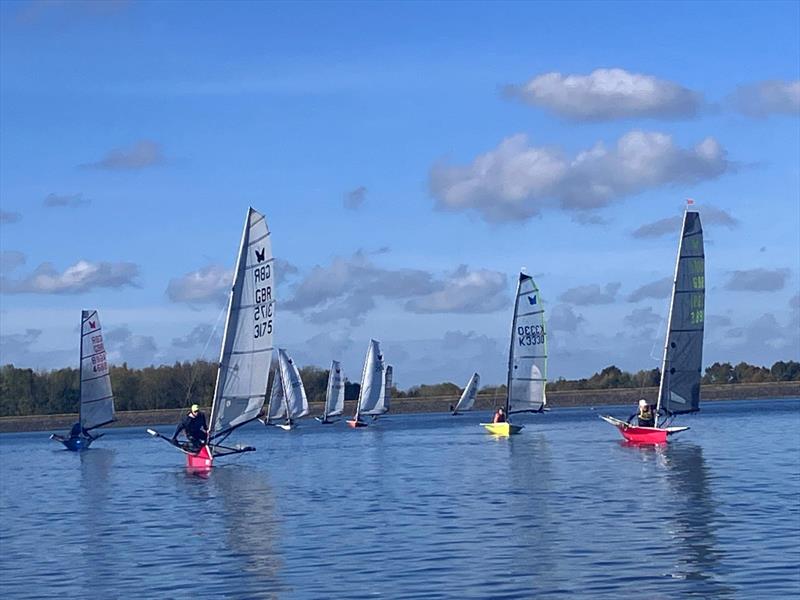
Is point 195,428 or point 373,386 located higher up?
point 373,386

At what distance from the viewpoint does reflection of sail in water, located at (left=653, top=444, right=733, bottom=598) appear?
19797mm

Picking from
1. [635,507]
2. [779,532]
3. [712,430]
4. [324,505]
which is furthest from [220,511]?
[712,430]

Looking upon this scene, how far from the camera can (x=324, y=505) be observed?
108 feet

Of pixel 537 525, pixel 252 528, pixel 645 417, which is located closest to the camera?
pixel 537 525

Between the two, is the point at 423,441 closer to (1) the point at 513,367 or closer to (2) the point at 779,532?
(1) the point at 513,367

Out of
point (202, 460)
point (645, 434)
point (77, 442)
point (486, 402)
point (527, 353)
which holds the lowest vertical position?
point (202, 460)

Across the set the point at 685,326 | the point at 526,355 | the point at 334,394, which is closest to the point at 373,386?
the point at 334,394

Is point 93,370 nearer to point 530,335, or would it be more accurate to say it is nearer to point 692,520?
point 530,335

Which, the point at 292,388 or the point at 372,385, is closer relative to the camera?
the point at 292,388

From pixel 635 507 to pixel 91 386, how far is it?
162 feet

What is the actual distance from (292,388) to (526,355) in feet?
111

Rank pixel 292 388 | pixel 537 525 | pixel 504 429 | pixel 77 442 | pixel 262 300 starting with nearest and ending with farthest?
pixel 537 525
pixel 262 300
pixel 504 429
pixel 77 442
pixel 292 388

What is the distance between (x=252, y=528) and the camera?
28281 mm

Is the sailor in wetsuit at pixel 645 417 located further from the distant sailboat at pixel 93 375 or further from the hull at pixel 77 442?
the hull at pixel 77 442
